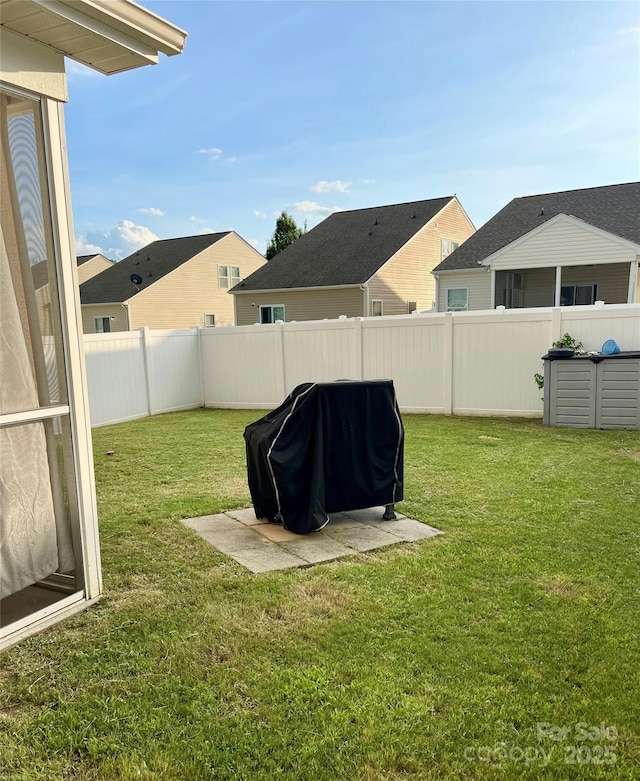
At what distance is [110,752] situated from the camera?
1857 millimetres

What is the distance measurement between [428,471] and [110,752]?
438cm

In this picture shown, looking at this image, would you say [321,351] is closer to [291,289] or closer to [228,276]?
[291,289]

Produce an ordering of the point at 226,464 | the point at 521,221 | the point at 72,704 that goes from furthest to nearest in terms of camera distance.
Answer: the point at 521,221
the point at 226,464
the point at 72,704

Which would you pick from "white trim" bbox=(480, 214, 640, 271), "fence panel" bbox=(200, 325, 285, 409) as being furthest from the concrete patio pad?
"white trim" bbox=(480, 214, 640, 271)

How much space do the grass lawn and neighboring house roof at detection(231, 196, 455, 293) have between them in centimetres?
1548

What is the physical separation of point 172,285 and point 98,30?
70.5ft

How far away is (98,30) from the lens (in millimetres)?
2496

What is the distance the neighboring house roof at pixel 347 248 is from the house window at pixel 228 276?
4.14 metres

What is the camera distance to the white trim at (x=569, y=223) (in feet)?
45.6

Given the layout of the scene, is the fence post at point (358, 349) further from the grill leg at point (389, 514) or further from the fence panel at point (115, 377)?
the grill leg at point (389, 514)

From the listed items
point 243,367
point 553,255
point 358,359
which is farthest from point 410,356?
point 553,255

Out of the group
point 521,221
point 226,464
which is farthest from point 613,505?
point 521,221

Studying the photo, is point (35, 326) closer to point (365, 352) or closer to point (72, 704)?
point (72, 704)

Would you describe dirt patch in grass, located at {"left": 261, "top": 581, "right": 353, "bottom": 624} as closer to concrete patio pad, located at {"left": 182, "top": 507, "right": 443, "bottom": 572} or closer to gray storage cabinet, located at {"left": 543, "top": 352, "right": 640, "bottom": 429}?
concrete patio pad, located at {"left": 182, "top": 507, "right": 443, "bottom": 572}
